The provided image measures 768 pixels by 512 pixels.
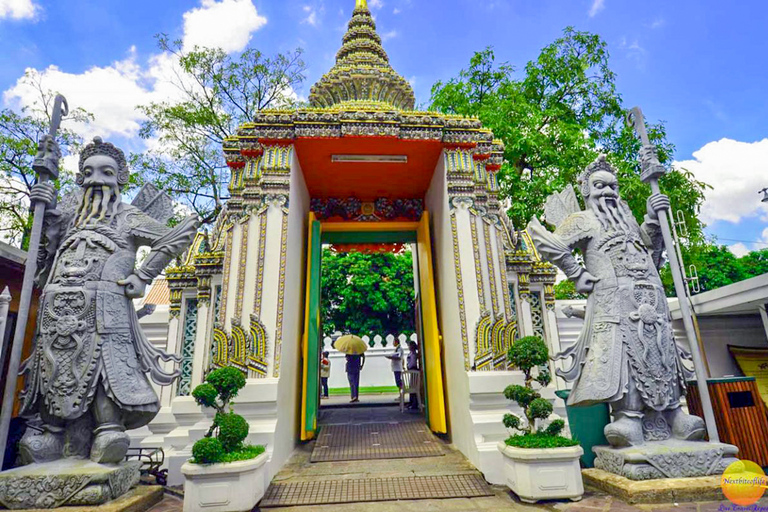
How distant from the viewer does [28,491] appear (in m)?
3.13

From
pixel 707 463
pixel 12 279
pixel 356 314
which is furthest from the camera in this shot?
pixel 356 314

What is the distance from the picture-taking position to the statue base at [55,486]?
10.2 feet

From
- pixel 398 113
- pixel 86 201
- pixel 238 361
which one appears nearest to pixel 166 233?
pixel 86 201

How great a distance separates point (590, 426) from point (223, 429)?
3.53 m

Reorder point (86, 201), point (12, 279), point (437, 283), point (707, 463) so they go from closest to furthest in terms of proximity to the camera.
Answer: point (707, 463)
point (86, 201)
point (12, 279)
point (437, 283)

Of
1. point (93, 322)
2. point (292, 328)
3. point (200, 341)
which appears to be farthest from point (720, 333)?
point (93, 322)

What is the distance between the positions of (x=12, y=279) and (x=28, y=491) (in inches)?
116

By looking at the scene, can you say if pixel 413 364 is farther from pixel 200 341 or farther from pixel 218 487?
pixel 218 487

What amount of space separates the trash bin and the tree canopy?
36.0 ft

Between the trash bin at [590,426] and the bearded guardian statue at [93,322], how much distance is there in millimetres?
4077

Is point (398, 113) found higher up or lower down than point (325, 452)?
higher up

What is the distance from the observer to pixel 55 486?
3.15 meters

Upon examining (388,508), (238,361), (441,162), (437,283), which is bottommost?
(388,508)

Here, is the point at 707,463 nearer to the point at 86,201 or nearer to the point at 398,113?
the point at 398,113
